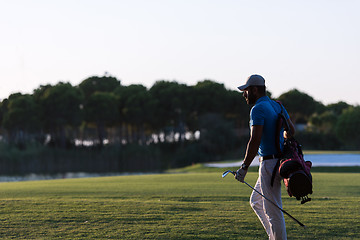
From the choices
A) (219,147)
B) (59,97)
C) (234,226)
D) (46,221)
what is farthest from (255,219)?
(59,97)

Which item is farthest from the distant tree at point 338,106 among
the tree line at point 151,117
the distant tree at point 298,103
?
the tree line at point 151,117

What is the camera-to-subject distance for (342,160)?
4269 cm

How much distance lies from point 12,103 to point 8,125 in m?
3.23

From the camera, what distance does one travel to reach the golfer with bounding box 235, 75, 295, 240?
21.5 feet

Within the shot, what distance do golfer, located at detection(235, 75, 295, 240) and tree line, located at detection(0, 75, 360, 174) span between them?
61.5m

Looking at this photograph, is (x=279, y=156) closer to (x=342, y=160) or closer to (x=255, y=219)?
(x=255, y=219)

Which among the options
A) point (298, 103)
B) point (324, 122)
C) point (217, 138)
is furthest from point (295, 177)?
point (298, 103)

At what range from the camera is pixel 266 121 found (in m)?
6.62

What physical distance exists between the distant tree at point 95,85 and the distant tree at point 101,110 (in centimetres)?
1452

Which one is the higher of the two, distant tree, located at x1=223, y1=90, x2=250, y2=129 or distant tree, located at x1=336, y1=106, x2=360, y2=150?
distant tree, located at x1=223, y1=90, x2=250, y2=129

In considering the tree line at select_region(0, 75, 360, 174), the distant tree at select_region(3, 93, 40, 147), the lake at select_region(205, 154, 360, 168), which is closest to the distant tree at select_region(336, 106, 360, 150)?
the tree line at select_region(0, 75, 360, 174)

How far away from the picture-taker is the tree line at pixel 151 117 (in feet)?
240

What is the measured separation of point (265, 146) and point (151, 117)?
7201cm

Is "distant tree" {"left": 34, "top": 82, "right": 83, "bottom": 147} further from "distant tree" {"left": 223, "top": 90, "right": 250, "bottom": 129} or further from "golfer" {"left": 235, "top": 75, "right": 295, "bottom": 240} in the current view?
"golfer" {"left": 235, "top": 75, "right": 295, "bottom": 240}
